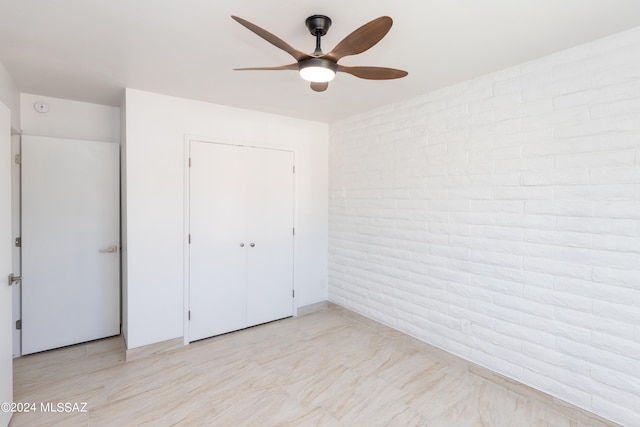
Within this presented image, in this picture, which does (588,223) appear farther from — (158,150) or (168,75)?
(158,150)

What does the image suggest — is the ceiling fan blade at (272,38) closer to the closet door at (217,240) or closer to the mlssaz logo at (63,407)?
the closet door at (217,240)

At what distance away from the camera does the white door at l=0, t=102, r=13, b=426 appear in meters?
1.82

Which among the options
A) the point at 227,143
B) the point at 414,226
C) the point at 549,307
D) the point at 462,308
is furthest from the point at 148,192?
the point at 549,307

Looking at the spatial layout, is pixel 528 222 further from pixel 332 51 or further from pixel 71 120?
Result: pixel 71 120

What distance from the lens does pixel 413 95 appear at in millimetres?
2928

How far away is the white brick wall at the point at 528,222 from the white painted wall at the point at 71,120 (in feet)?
9.01

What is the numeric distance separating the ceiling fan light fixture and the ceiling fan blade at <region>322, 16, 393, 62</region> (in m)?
0.04

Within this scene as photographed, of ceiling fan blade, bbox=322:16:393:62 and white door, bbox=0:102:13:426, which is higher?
ceiling fan blade, bbox=322:16:393:62

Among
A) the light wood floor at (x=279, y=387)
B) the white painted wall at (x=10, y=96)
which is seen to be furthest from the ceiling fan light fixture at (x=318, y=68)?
the white painted wall at (x=10, y=96)

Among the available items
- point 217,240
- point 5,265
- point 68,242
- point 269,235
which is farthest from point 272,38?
point 68,242

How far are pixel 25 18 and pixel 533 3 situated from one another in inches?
103

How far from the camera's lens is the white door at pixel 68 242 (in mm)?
2812

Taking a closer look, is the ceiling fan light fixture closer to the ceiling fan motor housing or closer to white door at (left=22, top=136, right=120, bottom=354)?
the ceiling fan motor housing

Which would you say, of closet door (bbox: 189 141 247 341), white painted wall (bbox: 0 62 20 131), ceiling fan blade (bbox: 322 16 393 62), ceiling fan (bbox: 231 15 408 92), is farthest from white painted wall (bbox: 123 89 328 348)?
ceiling fan blade (bbox: 322 16 393 62)
